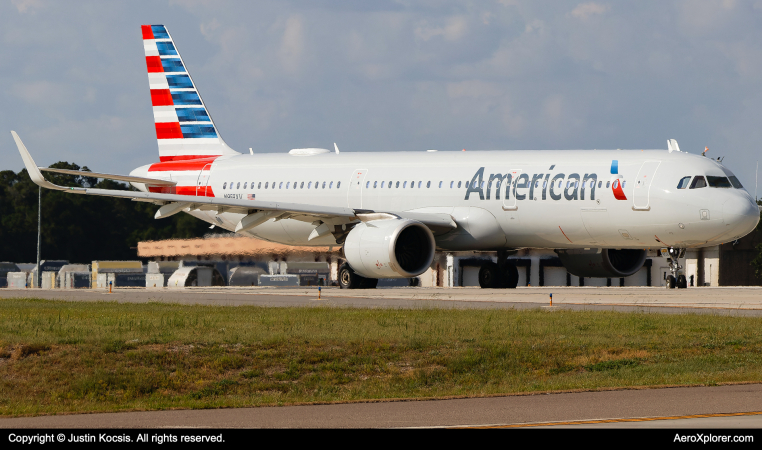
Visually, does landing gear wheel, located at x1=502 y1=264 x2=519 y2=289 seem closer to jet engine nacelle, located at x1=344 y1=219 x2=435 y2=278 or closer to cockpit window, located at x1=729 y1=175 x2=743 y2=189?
jet engine nacelle, located at x1=344 y1=219 x2=435 y2=278

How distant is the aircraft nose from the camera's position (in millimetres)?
28953

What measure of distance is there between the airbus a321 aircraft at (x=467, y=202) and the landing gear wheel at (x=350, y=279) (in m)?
0.05

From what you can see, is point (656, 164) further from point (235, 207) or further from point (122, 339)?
point (122, 339)

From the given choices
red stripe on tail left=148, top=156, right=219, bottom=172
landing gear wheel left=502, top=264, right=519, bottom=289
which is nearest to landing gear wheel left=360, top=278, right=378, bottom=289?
landing gear wheel left=502, top=264, right=519, bottom=289

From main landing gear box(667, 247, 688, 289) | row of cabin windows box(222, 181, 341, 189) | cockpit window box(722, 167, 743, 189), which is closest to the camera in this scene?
cockpit window box(722, 167, 743, 189)

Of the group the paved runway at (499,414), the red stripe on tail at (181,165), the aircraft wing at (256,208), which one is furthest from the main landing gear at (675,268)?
the paved runway at (499,414)

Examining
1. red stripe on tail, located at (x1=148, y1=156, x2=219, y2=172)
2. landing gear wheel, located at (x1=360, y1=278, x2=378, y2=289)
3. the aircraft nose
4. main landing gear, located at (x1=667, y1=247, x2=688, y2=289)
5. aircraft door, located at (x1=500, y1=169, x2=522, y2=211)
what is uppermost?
red stripe on tail, located at (x1=148, y1=156, x2=219, y2=172)

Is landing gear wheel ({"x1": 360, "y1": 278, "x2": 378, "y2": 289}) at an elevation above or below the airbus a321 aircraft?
below

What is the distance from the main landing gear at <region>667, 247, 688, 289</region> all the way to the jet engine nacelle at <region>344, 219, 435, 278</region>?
762 centimetres

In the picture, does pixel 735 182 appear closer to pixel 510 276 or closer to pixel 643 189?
pixel 643 189

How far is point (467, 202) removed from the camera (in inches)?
1304

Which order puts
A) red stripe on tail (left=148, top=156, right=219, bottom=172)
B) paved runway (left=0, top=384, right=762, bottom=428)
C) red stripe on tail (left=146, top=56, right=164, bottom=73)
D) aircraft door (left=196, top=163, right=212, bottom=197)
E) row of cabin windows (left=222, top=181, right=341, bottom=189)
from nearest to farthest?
paved runway (left=0, top=384, right=762, bottom=428), row of cabin windows (left=222, top=181, right=341, bottom=189), aircraft door (left=196, top=163, right=212, bottom=197), red stripe on tail (left=148, top=156, right=219, bottom=172), red stripe on tail (left=146, top=56, right=164, bottom=73)

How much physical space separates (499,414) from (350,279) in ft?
79.9

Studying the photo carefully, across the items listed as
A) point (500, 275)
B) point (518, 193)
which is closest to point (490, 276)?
point (500, 275)
